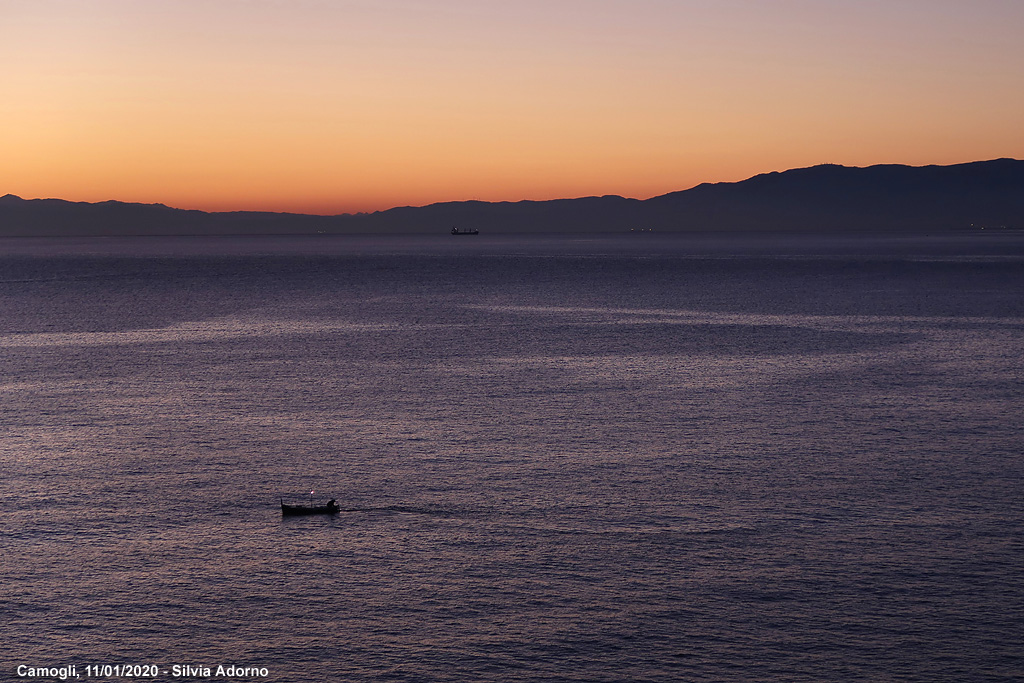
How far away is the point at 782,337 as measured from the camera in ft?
474

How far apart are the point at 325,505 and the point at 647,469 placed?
22837mm

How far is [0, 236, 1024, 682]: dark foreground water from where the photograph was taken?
45844mm

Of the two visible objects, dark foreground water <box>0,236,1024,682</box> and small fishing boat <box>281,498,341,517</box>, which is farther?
small fishing boat <box>281,498,341,517</box>

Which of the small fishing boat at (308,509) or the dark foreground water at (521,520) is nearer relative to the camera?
the dark foreground water at (521,520)

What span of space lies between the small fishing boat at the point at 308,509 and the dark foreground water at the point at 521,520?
129 cm

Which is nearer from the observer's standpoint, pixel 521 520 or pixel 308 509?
pixel 521 520

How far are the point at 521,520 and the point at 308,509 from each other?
1293 cm

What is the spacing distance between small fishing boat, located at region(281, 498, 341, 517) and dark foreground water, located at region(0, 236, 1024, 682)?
→ 4.23 ft

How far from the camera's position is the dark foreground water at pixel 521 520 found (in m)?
45.8

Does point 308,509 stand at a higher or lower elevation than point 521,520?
higher

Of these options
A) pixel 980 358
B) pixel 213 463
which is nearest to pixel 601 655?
pixel 213 463

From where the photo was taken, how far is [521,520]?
61.4 m

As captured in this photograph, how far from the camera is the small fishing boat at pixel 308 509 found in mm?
62156

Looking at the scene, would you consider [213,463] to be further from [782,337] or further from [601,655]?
[782,337]
